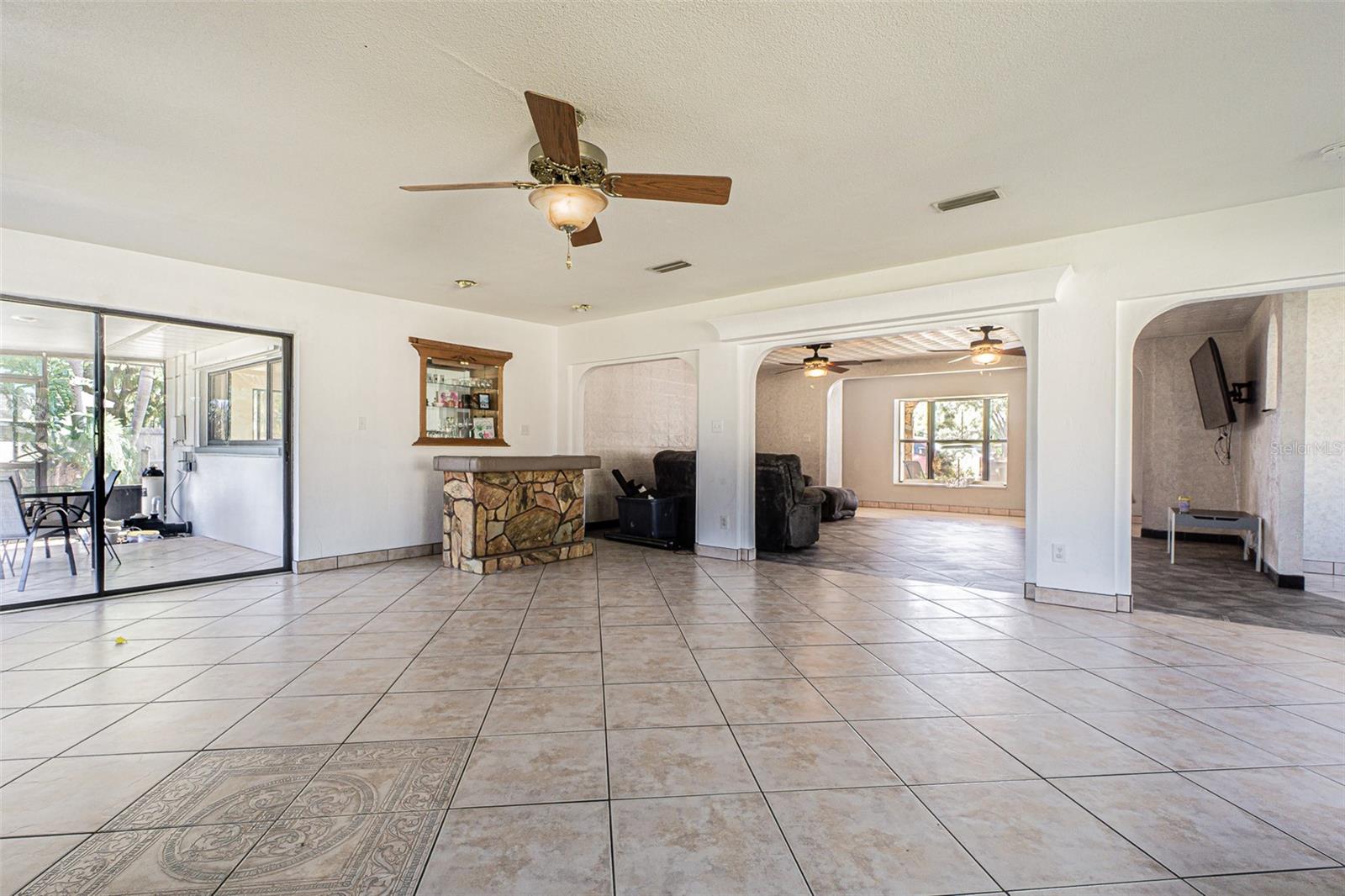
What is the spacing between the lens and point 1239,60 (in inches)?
89.3

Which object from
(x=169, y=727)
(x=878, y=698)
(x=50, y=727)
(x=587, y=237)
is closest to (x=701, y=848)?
(x=878, y=698)

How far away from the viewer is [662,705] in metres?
2.56

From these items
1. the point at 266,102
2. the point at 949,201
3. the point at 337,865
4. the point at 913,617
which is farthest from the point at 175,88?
the point at 913,617

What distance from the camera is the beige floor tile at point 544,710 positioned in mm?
2354

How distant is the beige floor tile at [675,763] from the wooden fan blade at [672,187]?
233 centimetres

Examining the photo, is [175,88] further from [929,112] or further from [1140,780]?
[1140,780]

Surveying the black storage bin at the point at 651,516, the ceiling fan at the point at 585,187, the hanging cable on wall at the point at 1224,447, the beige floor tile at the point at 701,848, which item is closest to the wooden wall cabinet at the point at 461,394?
the black storage bin at the point at 651,516

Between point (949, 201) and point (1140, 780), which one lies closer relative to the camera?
point (1140, 780)

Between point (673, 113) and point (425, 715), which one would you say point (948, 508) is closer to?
point (673, 113)

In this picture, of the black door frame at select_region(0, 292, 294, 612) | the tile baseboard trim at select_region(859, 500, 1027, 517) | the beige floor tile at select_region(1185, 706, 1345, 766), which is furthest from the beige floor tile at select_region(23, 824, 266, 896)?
the tile baseboard trim at select_region(859, 500, 1027, 517)

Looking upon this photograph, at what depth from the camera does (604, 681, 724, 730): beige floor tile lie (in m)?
2.40

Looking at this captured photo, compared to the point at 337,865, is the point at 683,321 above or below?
above

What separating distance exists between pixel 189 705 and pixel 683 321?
16.7ft

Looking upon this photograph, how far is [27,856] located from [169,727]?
81cm
